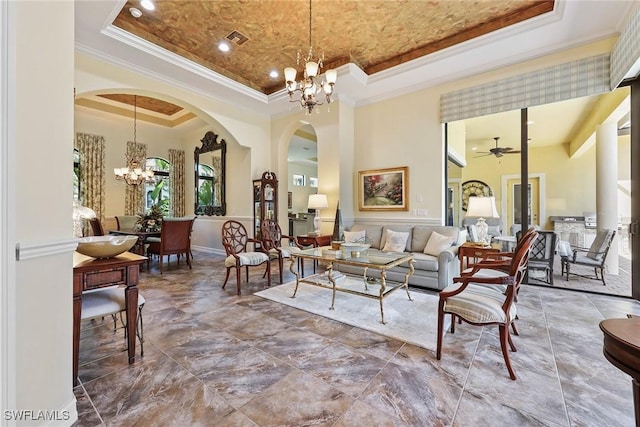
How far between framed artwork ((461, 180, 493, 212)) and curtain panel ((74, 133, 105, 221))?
379 inches

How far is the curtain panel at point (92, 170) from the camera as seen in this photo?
6.34 metres

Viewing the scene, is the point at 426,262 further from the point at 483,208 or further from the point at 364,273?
the point at 483,208

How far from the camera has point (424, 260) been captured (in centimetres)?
380

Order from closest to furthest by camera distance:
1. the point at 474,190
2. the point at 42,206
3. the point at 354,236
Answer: the point at 42,206, the point at 354,236, the point at 474,190

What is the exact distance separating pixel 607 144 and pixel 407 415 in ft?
17.0

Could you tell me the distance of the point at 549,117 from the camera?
185 inches

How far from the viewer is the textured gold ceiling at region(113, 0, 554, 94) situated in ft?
10.5

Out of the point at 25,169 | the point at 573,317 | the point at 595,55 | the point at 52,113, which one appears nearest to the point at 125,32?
the point at 52,113

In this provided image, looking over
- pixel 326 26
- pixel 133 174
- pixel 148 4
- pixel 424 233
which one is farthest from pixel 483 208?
pixel 133 174

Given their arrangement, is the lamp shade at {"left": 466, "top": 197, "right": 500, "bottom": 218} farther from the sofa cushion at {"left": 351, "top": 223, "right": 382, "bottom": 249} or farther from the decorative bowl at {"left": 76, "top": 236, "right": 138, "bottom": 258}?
the decorative bowl at {"left": 76, "top": 236, "right": 138, "bottom": 258}

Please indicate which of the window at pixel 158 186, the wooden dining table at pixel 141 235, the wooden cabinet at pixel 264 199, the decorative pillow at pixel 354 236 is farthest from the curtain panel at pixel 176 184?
the decorative pillow at pixel 354 236

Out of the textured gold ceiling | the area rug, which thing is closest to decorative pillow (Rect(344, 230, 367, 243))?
the area rug

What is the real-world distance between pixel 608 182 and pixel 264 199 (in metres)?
5.92

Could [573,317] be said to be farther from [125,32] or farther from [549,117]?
[125,32]
